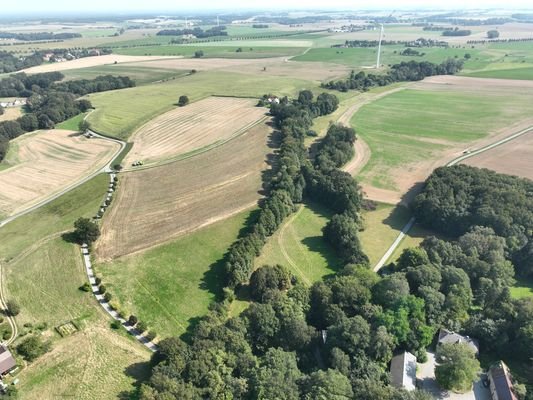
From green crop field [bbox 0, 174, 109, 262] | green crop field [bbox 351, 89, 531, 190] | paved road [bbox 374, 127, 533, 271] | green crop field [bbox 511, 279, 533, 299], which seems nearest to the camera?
green crop field [bbox 511, 279, 533, 299]

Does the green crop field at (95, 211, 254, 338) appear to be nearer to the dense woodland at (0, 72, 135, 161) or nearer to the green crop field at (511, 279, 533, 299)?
the green crop field at (511, 279, 533, 299)

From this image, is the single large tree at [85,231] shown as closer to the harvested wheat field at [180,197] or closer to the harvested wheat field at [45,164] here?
the harvested wheat field at [180,197]

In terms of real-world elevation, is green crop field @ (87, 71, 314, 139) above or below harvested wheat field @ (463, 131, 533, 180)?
above

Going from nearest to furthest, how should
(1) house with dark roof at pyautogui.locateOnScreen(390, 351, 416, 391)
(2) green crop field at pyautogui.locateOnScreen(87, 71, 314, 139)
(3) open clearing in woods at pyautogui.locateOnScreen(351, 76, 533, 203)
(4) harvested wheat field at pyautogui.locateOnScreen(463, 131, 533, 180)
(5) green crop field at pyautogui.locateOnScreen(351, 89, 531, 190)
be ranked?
1. (1) house with dark roof at pyautogui.locateOnScreen(390, 351, 416, 391)
2. (4) harvested wheat field at pyautogui.locateOnScreen(463, 131, 533, 180)
3. (3) open clearing in woods at pyautogui.locateOnScreen(351, 76, 533, 203)
4. (5) green crop field at pyautogui.locateOnScreen(351, 89, 531, 190)
5. (2) green crop field at pyautogui.locateOnScreen(87, 71, 314, 139)

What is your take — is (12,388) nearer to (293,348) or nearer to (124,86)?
(293,348)

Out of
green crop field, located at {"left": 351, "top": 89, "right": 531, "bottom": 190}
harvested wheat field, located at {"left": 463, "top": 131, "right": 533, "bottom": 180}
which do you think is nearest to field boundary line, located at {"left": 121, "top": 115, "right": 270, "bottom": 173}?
green crop field, located at {"left": 351, "top": 89, "right": 531, "bottom": 190}

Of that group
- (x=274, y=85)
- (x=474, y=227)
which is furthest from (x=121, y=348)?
(x=274, y=85)

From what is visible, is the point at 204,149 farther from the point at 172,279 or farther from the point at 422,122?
the point at 422,122

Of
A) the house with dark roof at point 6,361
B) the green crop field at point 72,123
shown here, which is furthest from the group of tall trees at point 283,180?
the green crop field at point 72,123
